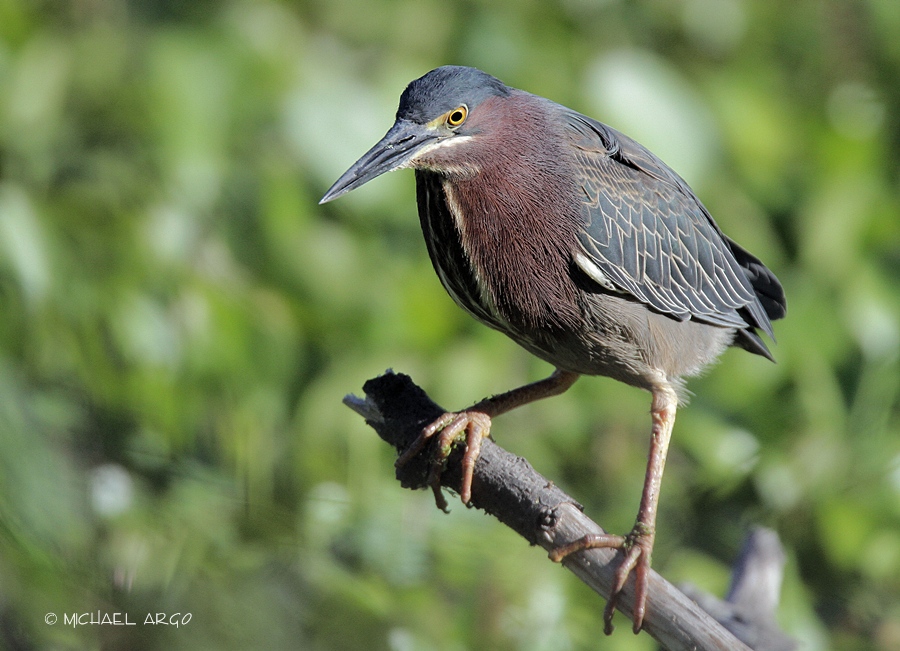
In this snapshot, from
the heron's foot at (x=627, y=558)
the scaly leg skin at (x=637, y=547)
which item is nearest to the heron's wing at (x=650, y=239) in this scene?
the scaly leg skin at (x=637, y=547)

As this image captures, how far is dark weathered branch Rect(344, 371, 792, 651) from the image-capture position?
6.76 ft

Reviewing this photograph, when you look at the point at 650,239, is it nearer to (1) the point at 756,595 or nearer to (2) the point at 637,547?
(2) the point at 637,547

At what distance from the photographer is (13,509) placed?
2.79 metres

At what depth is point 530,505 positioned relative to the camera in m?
A: 2.21

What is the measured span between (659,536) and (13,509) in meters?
2.05

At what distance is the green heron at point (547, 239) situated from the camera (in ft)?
7.38

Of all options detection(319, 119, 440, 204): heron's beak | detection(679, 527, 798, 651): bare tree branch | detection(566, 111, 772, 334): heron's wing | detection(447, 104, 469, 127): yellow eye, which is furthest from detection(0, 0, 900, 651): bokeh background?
detection(447, 104, 469, 127): yellow eye

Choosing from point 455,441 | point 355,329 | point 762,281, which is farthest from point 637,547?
point 355,329

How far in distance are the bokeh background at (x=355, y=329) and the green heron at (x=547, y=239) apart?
1002 mm

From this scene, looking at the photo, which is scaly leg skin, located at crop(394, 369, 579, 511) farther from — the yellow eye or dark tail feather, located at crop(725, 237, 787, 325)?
dark tail feather, located at crop(725, 237, 787, 325)

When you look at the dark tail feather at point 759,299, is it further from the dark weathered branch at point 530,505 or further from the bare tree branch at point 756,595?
the dark weathered branch at point 530,505

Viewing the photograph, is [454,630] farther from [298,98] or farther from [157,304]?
[298,98]

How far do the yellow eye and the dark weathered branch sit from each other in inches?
23.3

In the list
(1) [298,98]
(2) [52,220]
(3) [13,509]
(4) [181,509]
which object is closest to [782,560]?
(4) [181,509]
